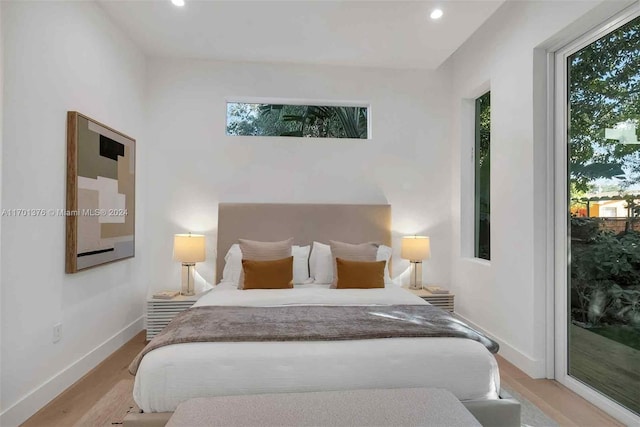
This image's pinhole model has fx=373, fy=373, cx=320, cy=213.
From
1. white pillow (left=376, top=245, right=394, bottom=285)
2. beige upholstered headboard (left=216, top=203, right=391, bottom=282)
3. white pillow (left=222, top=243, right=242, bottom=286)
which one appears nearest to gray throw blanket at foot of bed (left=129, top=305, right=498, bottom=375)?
white pillow (left=222, top=243, right=242, bottom=286)

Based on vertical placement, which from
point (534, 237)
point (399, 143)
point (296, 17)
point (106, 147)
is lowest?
point (534, 237)

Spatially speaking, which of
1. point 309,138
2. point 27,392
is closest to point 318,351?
point 27,392

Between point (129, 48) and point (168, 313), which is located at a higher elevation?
point (129, 48)

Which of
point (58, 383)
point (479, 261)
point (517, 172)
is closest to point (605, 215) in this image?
point (517, 172)

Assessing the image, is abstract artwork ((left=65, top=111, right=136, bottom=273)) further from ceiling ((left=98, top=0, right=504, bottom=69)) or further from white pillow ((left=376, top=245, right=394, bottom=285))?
white pillow ((left=376, top=245, right=394, bottom=285))

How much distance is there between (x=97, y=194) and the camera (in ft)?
9.78

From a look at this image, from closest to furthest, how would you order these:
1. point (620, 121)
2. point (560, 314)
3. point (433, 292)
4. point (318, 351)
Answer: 1. point (318, 351)
2. point (620, 121)
3. point (560, 314)
4. point (433, 292)

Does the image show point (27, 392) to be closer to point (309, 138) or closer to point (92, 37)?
point (92, 37)

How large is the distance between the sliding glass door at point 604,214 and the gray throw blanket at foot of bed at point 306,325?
911 millimetres

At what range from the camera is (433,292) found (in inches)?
149

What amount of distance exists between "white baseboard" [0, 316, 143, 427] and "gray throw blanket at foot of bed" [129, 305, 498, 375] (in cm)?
86

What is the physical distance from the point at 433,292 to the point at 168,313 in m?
2.59

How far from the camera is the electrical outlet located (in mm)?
2506

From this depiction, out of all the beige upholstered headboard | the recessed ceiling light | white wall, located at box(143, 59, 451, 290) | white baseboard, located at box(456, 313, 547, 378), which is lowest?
white baseboard, located at box(456, 313, 547, 378)
